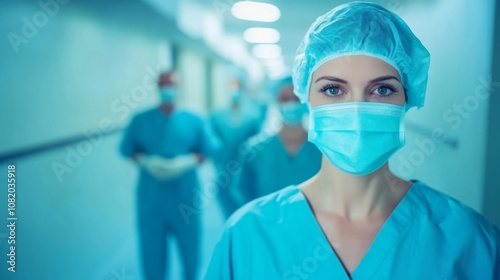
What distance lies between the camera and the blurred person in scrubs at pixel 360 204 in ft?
2.31

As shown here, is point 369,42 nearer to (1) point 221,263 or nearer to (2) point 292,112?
(1) point 221,263

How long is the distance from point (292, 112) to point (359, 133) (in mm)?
746

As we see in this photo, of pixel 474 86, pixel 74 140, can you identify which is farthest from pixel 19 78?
pixel 474 86

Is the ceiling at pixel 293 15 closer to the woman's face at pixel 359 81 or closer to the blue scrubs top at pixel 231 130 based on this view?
the woman's face at pixel 359 81

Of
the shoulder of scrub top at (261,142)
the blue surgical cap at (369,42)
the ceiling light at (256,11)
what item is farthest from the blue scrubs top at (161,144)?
the blue surgical cap at (369,42)

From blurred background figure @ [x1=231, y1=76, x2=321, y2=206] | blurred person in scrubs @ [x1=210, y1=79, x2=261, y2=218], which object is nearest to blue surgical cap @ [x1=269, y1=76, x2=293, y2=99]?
blurred background figure @ [x1=231, y1=76, x2=321, y2=206]

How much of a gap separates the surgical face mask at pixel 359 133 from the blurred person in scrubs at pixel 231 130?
156cm

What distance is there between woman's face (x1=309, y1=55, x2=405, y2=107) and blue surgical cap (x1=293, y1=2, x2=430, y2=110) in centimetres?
2

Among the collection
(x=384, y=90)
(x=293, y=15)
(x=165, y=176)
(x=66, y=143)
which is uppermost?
→ (x=293, y=15)

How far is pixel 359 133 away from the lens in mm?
725

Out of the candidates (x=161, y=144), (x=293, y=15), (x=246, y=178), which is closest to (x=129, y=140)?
(x=161, y=144)

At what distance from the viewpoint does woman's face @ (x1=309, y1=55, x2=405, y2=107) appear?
69cm

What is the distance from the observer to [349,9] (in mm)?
734

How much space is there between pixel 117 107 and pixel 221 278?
73.8 inches
